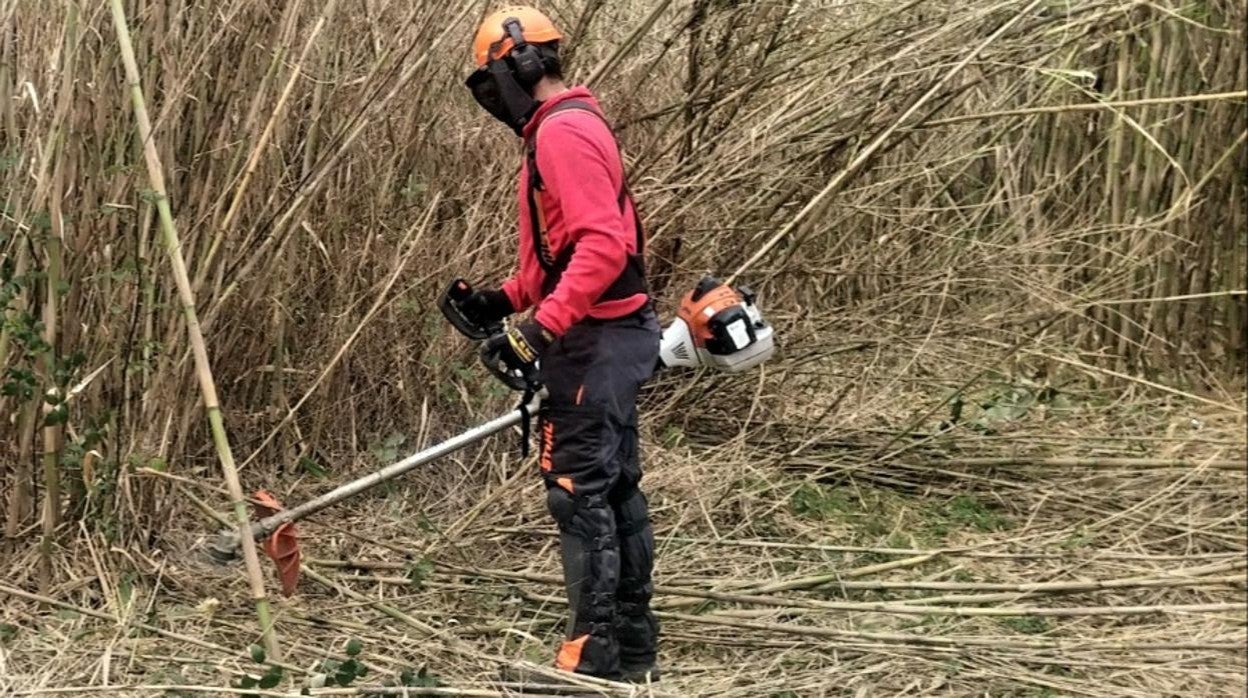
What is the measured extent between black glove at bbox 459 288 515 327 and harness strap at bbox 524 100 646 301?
1.00ft

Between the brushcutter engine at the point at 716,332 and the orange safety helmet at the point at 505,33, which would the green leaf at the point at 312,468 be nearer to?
the brushcutter engine at the point at 716,332

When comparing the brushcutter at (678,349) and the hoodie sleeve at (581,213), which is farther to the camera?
the brushcutter at (678,349)

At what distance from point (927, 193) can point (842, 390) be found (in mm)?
950

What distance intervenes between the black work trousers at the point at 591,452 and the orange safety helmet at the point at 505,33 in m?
0.70

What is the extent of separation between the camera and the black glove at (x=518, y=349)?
2965 millimetres

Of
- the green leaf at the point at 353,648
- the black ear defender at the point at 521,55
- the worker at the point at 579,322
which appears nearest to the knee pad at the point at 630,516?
the worker at the point at 579,322

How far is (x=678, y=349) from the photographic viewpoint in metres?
3.40

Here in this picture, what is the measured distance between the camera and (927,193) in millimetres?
5043

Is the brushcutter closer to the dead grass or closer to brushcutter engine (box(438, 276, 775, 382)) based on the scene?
brushcutter engine (box(438, 276, 775, 382))

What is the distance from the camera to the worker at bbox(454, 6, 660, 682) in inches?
116

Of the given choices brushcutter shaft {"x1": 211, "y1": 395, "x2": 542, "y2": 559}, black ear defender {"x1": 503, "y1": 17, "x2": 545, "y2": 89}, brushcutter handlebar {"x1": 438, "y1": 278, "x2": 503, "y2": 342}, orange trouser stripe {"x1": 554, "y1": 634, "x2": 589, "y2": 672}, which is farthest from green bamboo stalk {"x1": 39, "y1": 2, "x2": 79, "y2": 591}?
orange trouser stripe {"x1": 554, "y1": 634, "x2": 589, "y2": 672}

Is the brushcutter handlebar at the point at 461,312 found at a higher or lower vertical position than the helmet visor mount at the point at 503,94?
lower

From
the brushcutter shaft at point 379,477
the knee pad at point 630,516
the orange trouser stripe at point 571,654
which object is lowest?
the orange trouser stripe at point 571,654

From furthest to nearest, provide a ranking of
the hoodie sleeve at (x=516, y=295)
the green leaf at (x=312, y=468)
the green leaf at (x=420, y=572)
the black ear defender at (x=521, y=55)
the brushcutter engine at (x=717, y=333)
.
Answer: the green leaf at (x=312, y=468)
the green leaf at (x=420, y=572)
the hoodie sleeve at (x=516, y=295)
the brushcutter engine at (x=717, y=333)
the black ear defender at (x=521, y=55)
